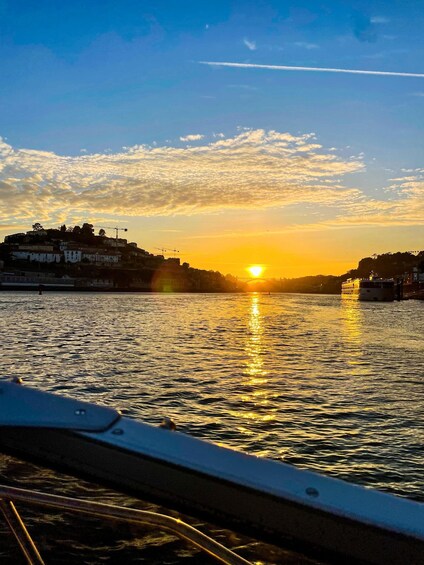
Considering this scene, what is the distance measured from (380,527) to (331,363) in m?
23.1

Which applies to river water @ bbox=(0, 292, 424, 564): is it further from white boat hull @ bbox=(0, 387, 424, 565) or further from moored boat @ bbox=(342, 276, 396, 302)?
moored boat @ bbox=(342, 276, 396, 302)

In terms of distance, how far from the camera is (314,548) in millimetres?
2012

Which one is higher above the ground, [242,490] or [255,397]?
[242,490]

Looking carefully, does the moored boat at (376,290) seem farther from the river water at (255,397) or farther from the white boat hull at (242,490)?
the white boat hull at (242,490)

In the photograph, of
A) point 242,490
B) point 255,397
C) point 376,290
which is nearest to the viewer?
point 242,490

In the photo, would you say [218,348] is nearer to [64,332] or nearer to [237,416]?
[64,332]

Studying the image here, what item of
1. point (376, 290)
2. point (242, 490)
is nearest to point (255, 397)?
point (242, 490)

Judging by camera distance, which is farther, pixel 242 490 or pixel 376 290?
pixel 376 290

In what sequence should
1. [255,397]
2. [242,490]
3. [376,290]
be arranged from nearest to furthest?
[242,490] < [255,397] < [376,290]

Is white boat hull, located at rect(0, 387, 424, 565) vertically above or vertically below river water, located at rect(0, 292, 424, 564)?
above

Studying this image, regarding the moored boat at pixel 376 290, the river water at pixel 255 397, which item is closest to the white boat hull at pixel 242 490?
the river water at pixel 255 397

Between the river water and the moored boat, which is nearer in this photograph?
the river water

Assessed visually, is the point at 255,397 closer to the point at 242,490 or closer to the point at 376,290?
the point at 242,490

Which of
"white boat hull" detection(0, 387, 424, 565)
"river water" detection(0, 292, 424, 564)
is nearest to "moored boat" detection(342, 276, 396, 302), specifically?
"river water" detection(0, 292, 424, 564)
